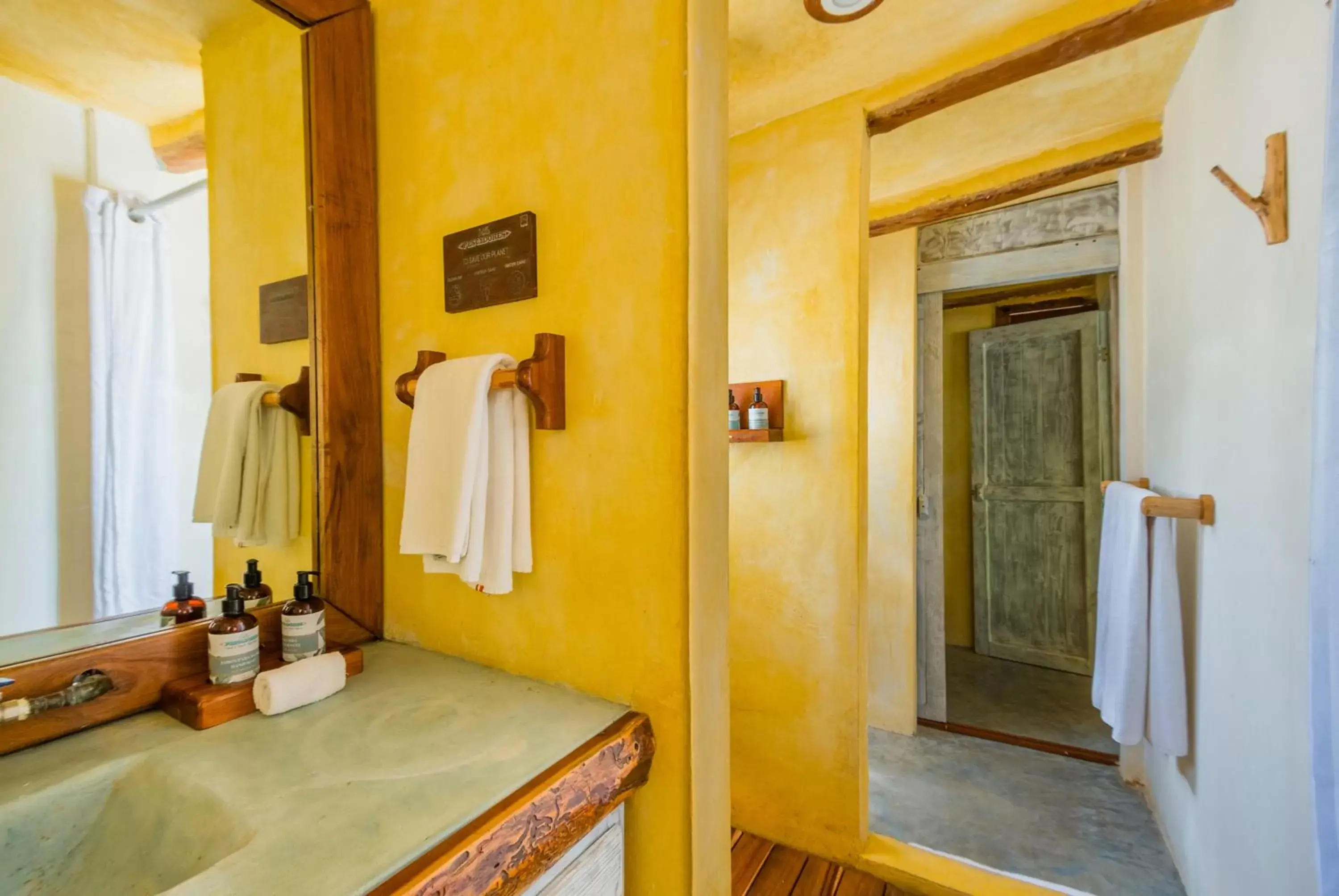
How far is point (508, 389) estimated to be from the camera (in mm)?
817

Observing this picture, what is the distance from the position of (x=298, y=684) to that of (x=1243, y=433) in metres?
1.75

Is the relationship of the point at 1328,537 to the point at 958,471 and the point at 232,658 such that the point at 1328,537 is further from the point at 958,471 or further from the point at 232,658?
the point at 958,471

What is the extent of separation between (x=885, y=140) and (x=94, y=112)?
197 cm

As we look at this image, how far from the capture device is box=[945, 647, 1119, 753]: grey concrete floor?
2285 millimetres

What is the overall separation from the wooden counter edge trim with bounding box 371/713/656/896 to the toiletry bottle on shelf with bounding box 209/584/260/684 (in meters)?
0.46

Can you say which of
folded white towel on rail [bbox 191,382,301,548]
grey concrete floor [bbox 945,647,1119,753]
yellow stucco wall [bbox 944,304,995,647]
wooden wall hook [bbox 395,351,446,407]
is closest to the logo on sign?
wooden wall hook [bbox 395,351,446,407]

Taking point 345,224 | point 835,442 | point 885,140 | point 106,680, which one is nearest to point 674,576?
point 106,680

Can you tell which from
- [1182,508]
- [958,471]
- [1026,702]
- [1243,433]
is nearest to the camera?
[1243,433]

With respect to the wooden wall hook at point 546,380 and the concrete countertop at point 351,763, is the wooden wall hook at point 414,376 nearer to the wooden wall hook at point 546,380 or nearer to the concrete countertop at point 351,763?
the wooden wall hook at point 546,380

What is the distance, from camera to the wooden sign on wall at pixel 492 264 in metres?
0.83

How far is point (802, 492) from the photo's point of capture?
1628 millimetres

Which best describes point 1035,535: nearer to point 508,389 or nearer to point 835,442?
point 835,442

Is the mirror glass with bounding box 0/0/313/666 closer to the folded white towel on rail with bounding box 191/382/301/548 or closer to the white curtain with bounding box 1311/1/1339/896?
the folded white towel on rail with bounding box 191/382/301/548

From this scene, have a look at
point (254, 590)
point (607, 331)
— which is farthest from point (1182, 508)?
point (254, 590)
